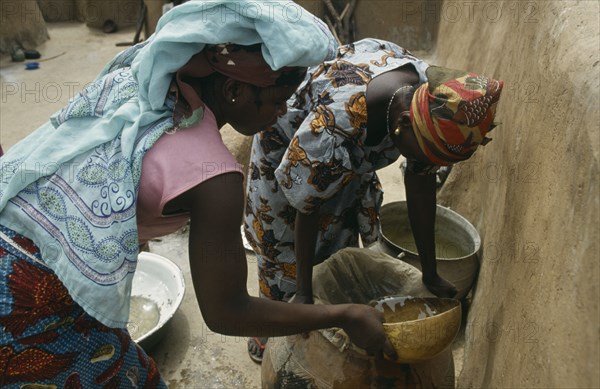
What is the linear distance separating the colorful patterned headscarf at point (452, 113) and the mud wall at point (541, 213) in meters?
0.20

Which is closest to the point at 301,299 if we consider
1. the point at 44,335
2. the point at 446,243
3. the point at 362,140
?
the point at 362,140

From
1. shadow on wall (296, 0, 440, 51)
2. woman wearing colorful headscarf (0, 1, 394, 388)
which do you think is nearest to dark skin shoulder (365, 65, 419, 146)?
woman wearing colorful headscarf (0, 1, 394, 388)

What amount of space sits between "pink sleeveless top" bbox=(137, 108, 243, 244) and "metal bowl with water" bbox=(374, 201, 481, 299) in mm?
1377

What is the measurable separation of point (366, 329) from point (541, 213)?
547mm

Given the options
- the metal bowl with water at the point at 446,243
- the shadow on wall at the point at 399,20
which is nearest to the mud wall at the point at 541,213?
the metal bowl with water at the point at 446,243

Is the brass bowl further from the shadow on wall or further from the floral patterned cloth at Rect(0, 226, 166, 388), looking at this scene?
the shadow on wall

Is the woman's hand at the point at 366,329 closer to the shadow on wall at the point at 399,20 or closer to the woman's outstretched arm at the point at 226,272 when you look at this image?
the woman's outstretched arm at the point at 226,272

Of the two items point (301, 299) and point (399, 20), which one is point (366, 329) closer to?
point (301, 299)

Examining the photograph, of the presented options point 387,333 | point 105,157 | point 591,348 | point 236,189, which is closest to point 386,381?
point 387,333

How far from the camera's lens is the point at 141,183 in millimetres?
1059

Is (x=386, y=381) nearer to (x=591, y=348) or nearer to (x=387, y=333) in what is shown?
(x=387, y=333)

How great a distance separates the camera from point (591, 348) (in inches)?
39.6

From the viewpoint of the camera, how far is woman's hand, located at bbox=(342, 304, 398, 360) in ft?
4.42

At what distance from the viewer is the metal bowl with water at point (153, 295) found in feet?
8.43
